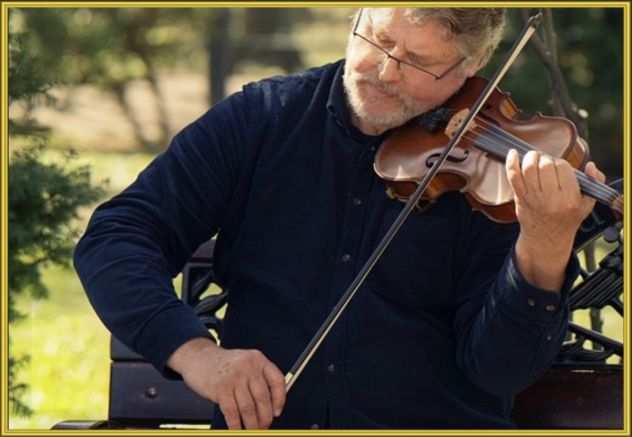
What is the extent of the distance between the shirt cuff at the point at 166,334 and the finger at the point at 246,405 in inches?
7.2

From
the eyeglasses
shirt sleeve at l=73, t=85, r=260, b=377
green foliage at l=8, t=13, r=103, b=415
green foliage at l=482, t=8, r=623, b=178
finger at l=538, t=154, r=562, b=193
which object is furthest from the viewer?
green foliage at l=482, t=8, r=623, b=178

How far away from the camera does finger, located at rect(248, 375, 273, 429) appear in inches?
99.5

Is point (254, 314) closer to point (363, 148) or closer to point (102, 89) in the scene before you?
point (363, 148)

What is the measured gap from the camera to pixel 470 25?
9.37 ft

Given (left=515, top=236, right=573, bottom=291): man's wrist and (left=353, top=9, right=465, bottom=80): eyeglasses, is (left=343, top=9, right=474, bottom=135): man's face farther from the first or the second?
(left=515, top=236, right=573, bottom=291): man's wrist

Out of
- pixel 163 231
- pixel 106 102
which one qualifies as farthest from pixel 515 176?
pixel 106 102

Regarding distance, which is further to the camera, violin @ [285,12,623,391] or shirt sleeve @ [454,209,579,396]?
violin @ [285,12,623,391]

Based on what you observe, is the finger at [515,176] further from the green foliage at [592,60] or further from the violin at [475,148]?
the green foliage at [592,60]

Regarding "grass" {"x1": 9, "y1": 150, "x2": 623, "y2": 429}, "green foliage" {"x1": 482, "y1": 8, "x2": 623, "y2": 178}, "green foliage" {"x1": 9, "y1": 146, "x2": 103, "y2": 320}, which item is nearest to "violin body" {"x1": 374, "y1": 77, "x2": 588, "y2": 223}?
"green foliage" {"x1": 9, "y1": 146, "x2": 103, "y2": 320}

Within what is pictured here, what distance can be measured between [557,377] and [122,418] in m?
0.95

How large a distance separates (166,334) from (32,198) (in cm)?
144

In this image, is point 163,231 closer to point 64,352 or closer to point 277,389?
point 277,389

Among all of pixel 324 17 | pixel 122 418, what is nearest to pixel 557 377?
pixel 122 418

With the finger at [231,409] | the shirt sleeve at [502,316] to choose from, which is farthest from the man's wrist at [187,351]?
the shirt sleeve at [502,316]
